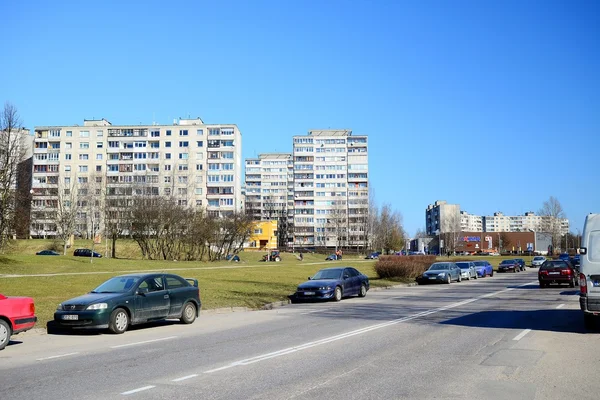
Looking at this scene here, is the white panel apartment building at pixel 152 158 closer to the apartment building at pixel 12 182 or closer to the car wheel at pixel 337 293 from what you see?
the apartment building at pixel 12 182

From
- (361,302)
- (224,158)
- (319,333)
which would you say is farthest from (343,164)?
(319,333)

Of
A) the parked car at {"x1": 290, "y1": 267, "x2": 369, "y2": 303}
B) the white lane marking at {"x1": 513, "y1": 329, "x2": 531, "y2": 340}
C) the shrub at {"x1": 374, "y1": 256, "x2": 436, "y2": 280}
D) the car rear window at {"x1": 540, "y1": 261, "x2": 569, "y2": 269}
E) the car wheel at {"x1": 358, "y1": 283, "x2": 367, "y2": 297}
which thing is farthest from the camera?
the shrub at {"x1": 374, "y1": 256, "x2": 436, "y2": 280}

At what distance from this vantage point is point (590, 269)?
12.6m

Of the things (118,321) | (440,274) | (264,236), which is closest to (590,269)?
(118,321)

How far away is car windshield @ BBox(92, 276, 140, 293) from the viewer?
50.1 ft

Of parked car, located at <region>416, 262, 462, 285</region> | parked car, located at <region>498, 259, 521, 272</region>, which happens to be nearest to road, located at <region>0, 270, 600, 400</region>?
parked car, located at <region>416, 262, 462, 285</region>

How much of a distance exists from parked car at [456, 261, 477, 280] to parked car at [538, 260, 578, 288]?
10.9 m

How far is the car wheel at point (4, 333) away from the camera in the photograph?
11705 mm

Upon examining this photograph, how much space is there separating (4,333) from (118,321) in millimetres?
3087

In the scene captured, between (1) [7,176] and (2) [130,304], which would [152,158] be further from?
(2) [130,304]

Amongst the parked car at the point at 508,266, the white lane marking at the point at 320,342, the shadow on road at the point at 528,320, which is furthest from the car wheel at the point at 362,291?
the parked car at the point at 508,266

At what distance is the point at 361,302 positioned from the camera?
2361cm

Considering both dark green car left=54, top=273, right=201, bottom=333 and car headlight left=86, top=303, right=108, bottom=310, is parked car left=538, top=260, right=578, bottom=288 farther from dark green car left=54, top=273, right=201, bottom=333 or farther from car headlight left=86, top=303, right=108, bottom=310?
car headlight left=86, top=303, right=108, bottom=310

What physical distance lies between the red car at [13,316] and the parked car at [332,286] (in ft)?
42.8
